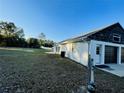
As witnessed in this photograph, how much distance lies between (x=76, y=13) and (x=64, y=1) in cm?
516

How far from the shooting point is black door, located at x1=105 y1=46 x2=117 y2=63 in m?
14.2

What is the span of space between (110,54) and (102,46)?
215 cm

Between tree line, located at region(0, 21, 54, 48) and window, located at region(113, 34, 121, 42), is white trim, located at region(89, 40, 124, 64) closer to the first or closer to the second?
window, located at region(113, 34, 121, 42)

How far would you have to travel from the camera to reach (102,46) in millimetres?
13391

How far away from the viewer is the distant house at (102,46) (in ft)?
41.2

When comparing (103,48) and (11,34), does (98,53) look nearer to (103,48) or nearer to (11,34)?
(103,48)

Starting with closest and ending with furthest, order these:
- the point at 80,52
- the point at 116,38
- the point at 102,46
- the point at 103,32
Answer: the point at 102,46, the point at 103,32, the point at 80,52, the point at 116,38

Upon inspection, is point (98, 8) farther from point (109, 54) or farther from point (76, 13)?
point (109, 54)

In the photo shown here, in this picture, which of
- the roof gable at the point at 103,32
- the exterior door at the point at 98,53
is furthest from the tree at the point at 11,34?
the exterior door at the point at 98,53

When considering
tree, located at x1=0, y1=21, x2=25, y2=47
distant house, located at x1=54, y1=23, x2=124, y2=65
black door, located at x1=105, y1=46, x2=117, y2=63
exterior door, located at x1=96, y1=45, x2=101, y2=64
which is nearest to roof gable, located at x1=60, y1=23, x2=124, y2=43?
distant house, located at x1=54, y1=23, x2=124, y2=65

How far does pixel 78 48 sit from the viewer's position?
14555 millimetres

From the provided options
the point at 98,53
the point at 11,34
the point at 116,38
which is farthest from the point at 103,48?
the point at 11,34

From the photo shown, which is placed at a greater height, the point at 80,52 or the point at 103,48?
the point at 103,48

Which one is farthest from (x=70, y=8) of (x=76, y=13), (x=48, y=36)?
(x=48, y=36)
